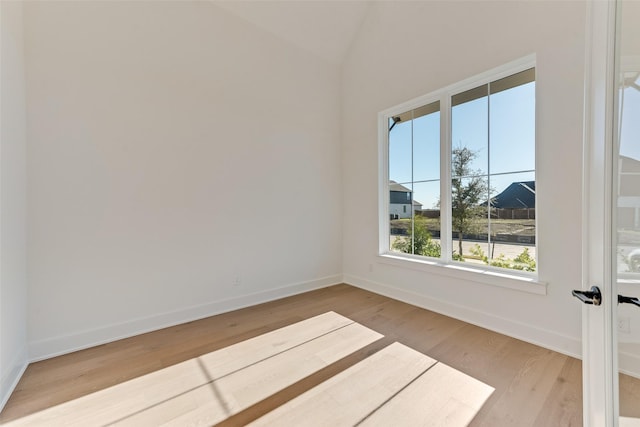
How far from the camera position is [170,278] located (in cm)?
265

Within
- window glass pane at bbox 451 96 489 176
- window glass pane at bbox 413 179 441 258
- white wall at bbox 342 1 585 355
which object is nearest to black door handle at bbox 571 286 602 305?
white wall at bbox 342 1 585 355

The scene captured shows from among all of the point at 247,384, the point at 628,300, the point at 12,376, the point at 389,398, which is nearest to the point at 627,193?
the point at 628,300

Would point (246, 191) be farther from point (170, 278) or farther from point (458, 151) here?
point (458, 151)

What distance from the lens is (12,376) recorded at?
176 cm

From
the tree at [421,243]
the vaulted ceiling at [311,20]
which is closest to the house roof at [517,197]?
the tree at [421,243]

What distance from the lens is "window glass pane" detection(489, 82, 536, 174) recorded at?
2.32 m

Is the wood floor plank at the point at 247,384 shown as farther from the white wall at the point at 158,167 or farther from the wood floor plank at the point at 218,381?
the white wall at the point at 158,167

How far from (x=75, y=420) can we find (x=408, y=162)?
3619mm

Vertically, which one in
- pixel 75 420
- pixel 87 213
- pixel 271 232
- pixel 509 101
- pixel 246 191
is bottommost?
pixel 75 420

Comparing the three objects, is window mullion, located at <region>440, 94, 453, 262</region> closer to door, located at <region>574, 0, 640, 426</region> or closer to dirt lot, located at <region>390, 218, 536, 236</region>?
dirt lot, located at <region>390, 218, 536, 236</region>

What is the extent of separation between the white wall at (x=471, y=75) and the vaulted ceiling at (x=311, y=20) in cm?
21

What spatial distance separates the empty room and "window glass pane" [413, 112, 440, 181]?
3 centimetres

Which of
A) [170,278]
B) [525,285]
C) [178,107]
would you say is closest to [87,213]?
[170,278]

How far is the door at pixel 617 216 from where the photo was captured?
87 cm
